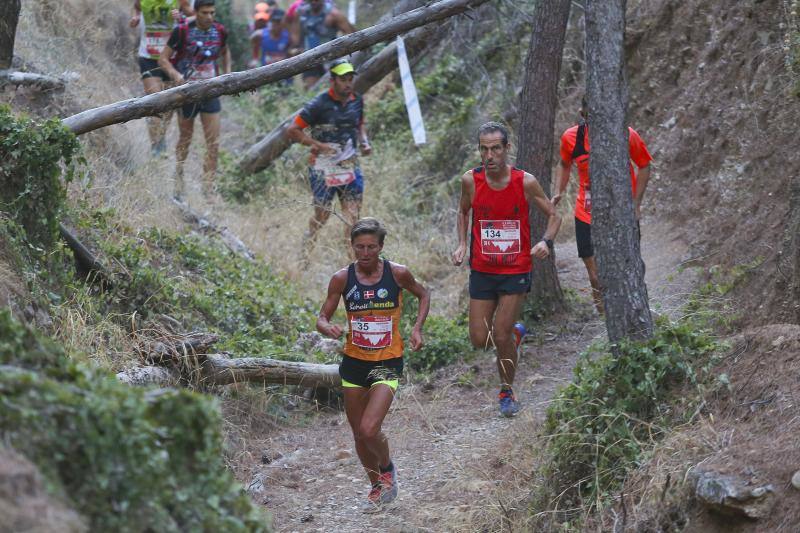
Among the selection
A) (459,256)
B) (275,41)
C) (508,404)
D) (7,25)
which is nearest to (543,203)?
(459,256)

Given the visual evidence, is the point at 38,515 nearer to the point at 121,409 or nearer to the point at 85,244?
the point at 121,409

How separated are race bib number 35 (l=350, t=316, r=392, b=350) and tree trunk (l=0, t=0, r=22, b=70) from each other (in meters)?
4.14

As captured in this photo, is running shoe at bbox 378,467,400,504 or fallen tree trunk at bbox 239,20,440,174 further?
fallen tree trunk at bbox 239,20,440,174

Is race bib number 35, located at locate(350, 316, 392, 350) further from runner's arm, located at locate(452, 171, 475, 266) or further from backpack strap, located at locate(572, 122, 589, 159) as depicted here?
backpack strap, located at locate(572, 122, 589, 159)

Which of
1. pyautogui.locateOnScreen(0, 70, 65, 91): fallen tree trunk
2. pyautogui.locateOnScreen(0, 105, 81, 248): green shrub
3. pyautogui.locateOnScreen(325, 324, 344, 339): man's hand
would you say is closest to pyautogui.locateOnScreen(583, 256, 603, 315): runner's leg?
pyautogui.locateOnScreen(325, 324, 344, 339): man's hand

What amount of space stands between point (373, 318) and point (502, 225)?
1.36 meters

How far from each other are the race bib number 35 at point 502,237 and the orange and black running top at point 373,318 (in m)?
1.11

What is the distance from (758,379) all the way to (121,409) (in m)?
3.34

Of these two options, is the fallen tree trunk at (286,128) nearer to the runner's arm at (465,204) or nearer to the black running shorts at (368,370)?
the runner's arm at (465,204)

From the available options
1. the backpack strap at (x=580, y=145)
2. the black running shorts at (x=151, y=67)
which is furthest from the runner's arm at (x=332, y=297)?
the black running shorts at (x=151, y=67)

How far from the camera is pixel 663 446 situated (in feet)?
16.7

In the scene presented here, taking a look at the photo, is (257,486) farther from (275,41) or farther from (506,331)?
(275,41)

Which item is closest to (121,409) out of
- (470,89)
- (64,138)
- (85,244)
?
(64,138)

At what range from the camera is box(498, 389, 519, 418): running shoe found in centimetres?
733
